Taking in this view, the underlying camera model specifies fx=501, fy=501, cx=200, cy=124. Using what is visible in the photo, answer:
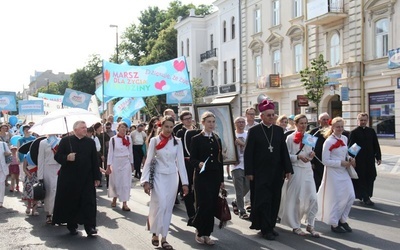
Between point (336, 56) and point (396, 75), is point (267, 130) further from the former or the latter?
point (336, 56)

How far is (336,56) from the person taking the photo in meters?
28.9

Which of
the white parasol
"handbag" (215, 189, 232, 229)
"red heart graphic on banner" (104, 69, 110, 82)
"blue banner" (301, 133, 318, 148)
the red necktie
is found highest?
"red heart graphic on banner" (104, 69, 110, 82)

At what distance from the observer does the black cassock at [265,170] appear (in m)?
7.20

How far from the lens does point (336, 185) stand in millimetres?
7754

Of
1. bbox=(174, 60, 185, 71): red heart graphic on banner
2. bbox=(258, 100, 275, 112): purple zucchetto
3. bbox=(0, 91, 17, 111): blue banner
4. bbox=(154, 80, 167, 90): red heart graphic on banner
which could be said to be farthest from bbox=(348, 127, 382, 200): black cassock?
bbox=(0, 91, 17, 111): blue banner

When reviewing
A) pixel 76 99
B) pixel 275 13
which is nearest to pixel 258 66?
pixel 275 13

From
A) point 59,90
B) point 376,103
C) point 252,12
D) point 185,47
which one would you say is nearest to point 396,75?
point 376,103

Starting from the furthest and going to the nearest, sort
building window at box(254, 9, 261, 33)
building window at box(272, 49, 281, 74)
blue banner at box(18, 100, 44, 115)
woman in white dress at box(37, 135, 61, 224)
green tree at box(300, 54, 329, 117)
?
1. building window at box(254, 9, 261, 33)
2. building window at box(272, 49, 281, 74)
3. blue banner at box(18, 100, 44, 115)
4. green tree at box(300, 54, 329, 117)
5. woman in white dress at box(37, 135, 61, 224)

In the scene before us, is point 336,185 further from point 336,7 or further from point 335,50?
point 335,50

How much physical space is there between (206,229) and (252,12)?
32559mm

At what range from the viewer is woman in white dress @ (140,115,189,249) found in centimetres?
684

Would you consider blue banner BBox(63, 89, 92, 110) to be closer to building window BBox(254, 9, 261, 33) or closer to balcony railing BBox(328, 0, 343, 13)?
balcony railing BBox(328, 0, 343, 13)

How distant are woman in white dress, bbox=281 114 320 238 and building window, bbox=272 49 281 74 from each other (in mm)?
27235

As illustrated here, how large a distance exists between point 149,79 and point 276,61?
18.1m
